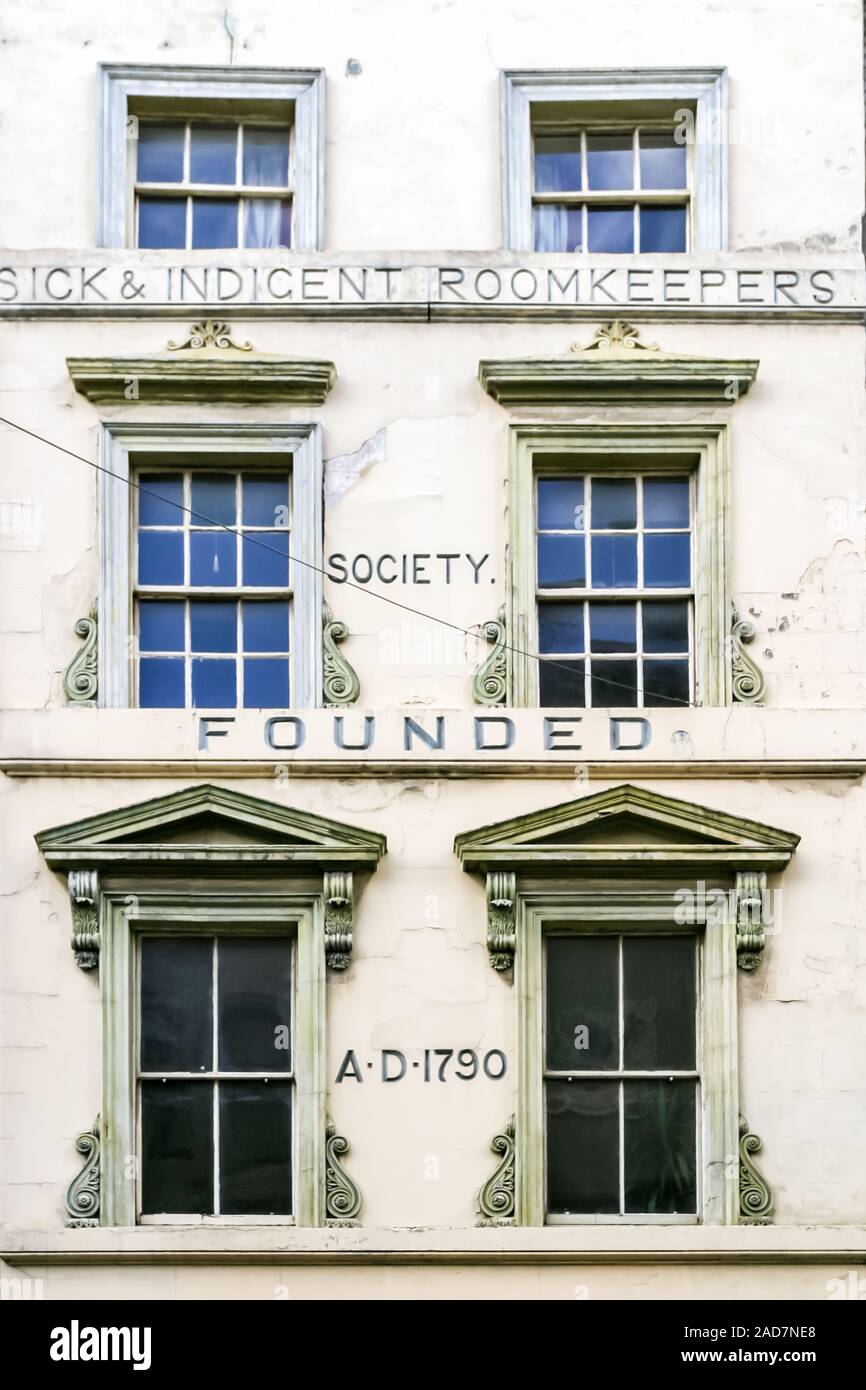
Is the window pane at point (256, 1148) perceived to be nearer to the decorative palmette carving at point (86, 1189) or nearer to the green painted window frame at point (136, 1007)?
the green painted window frame at point (136, 1007)

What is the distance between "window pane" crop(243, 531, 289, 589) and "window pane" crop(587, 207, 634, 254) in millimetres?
3333

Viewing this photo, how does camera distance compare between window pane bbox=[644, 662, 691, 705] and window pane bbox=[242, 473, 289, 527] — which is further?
window pane bbox=[242, 473, 289, 527]

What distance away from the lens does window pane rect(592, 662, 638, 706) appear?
1858 cm

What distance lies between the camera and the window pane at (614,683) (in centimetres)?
1858

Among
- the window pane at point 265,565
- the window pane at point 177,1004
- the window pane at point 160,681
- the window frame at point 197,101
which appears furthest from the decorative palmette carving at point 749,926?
the window frame at point 197,101

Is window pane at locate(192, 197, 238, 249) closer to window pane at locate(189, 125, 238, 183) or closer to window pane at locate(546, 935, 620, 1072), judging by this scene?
window pane at locate(189, 125, 238, 183)

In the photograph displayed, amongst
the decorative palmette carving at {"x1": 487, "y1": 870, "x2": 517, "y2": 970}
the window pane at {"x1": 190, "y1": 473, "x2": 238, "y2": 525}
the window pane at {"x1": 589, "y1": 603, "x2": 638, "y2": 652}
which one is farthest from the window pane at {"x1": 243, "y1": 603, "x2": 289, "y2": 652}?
the decorative palmette carving at {"x1": 487, "y1": 870, "x2": 517, "y2": 970}

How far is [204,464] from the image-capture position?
61.9 ft

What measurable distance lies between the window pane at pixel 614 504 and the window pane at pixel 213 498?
105 inches

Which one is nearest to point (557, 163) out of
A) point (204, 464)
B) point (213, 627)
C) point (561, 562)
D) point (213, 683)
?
point (561, 562)

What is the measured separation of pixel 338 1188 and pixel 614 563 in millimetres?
4913

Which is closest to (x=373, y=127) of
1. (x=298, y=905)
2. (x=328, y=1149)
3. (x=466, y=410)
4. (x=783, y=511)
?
(x=466, y=410)

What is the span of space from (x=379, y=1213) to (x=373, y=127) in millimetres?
7993

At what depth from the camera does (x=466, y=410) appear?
1884 centimetres
